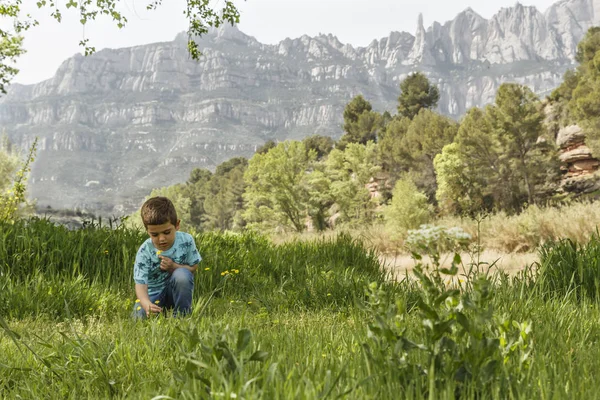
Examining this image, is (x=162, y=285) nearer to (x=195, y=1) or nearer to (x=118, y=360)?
(x=118, y=360)

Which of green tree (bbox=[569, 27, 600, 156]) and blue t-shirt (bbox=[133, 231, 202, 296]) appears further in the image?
green tree (bbox=[569, 27, 600, 156])

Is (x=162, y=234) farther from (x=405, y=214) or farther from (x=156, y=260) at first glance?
(x=405, y=214)

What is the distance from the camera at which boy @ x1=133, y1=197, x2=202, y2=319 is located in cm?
333

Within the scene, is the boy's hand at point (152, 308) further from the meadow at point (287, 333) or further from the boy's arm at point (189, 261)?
the boy's arm at point (189, 261)

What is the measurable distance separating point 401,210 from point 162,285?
67.1 ft

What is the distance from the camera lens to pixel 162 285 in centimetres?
369

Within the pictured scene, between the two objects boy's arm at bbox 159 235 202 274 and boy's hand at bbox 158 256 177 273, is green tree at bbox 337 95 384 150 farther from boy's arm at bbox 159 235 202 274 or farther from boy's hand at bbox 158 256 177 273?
boy's hand at bbox 158 256 177 273

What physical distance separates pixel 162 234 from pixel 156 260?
0.30 m

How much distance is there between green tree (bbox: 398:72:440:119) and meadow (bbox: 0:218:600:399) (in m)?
44.0

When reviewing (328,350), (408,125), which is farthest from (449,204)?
(328,350)

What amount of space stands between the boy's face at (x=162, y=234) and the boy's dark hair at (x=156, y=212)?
0.03m

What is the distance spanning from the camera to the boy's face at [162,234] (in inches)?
133

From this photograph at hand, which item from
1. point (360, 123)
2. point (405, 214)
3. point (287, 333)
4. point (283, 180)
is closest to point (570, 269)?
point (287, 333)

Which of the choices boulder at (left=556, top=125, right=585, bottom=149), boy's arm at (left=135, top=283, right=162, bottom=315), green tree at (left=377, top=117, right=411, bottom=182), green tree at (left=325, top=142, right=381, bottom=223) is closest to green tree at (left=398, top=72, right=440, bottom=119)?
green tree at (left=377, top=117, right=411, bottom=182)
